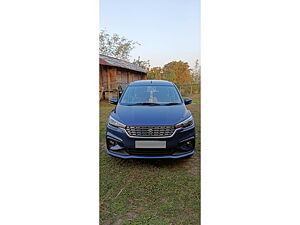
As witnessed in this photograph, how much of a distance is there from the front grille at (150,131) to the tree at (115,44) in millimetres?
714

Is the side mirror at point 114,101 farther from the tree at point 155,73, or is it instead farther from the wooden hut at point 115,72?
the tree at point 155,73

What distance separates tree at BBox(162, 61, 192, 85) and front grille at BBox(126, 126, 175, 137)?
0.50 meters

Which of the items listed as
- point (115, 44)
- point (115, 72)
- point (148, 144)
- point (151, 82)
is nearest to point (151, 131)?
point (148, 144)

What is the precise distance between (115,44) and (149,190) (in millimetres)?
1367

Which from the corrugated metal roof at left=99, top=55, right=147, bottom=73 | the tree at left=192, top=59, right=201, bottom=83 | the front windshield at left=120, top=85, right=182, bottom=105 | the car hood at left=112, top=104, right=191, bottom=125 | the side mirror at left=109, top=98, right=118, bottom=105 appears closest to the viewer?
the tree at left=192, top=59, right=201, bottom=83

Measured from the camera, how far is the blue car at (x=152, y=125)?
6.59 feet

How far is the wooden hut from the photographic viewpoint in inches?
76.4

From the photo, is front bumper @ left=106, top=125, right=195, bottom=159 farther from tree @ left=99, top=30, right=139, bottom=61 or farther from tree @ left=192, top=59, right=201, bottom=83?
tree @ left=99, top=30, right=139, bottom=61

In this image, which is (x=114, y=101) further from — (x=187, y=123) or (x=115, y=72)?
(x=187, y=123)

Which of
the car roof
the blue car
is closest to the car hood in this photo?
the blue car

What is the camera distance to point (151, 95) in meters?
2.32
